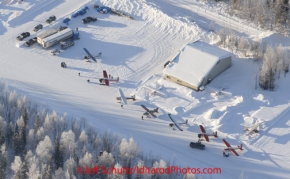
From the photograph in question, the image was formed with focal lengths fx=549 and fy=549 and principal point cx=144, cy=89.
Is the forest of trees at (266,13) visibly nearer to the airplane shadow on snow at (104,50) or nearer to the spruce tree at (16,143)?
the airplane shadow on snow at (104,50)

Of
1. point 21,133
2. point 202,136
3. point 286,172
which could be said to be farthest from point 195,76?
point 21,133

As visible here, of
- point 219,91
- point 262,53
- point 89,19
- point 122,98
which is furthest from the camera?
point 89,19

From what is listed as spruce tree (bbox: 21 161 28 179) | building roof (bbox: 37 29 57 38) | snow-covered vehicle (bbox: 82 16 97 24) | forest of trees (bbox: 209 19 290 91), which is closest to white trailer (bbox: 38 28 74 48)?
building roof (bbox: 37 29 57 38)

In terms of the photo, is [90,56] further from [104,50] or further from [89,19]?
[89,19]

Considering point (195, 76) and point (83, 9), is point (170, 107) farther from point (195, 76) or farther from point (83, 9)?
point (83, 9)

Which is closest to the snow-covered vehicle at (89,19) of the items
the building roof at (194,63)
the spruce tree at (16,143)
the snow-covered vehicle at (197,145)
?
the building roof at (194,63)

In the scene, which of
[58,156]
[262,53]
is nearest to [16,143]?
[58,156]
